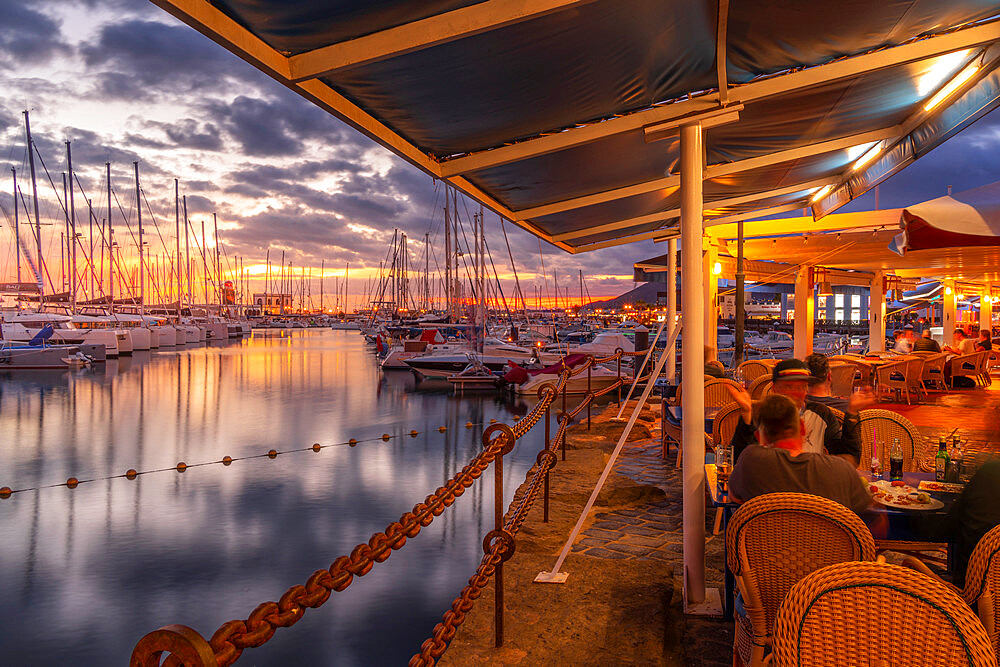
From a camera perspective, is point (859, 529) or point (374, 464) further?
point (374, 464)

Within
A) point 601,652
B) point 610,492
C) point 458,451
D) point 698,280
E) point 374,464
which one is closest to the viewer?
point 601,652

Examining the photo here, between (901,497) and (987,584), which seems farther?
(901,497)

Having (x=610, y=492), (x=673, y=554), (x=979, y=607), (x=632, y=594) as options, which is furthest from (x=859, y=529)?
(x=610, y=492)

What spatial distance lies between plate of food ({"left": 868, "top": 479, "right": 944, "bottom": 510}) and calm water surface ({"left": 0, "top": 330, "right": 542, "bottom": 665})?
452 cm

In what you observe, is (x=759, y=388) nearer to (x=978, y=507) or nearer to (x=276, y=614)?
(x=978, y=507)

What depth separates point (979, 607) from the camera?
7.55 ft

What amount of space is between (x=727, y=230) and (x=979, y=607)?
10057 mm

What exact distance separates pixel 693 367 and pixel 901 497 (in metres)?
1.31

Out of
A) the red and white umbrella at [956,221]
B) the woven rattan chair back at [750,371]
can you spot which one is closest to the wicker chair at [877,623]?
the red and white umbrella at [956,221]

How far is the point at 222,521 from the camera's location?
1028 centimetres

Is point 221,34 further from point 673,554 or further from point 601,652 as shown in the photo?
point 673,554

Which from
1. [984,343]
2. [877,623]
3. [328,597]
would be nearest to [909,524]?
[877,623]

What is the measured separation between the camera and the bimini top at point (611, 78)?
2691mm

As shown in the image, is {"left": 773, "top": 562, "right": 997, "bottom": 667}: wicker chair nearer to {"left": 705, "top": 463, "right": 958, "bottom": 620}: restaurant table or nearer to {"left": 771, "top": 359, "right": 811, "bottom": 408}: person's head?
{"left": 705, "top": 463, "right": 958, "bottom": 620}: restaurant table
